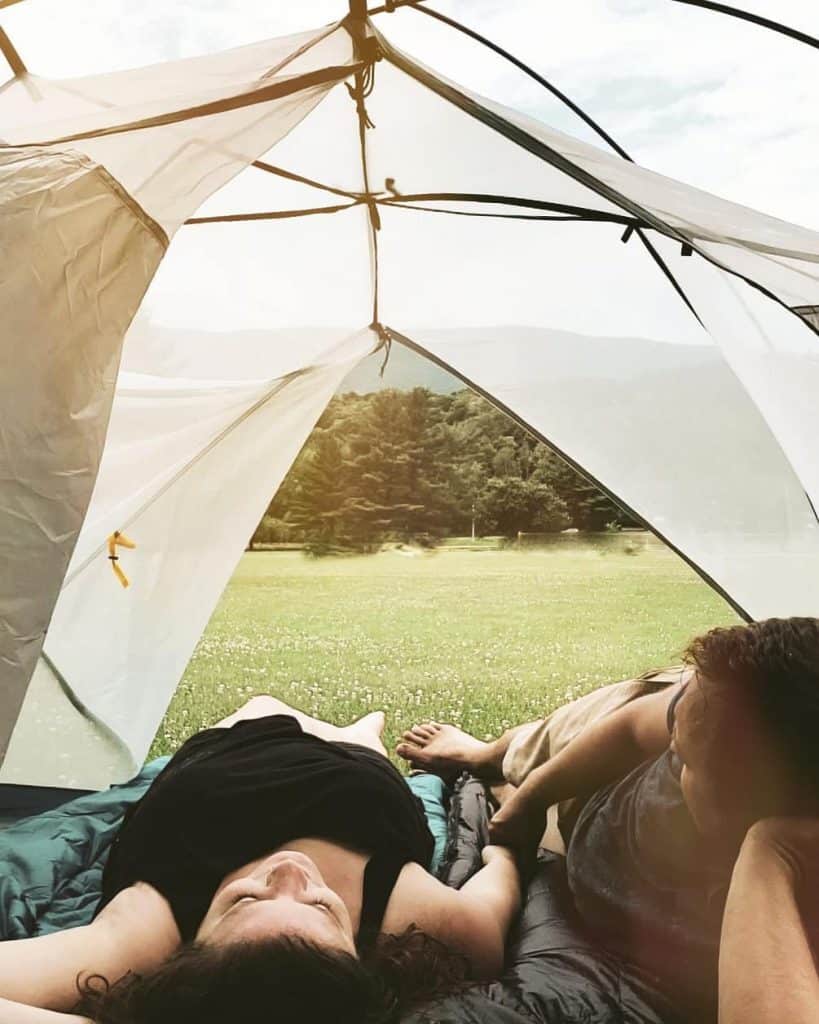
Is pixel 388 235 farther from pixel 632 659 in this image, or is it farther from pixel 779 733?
pixel 632 659

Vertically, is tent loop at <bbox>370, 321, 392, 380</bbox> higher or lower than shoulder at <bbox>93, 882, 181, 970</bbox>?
higher

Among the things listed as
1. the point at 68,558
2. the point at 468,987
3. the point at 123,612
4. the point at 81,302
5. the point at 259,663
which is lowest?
the point at 259,663

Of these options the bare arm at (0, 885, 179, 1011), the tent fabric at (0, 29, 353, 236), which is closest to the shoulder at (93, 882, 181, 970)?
the bare arm at (0, 885, 179, 1011)

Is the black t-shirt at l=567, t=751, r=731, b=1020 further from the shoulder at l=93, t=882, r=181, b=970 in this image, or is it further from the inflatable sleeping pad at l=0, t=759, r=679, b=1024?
the shoulder at l=93, t=882, r=181, b=970

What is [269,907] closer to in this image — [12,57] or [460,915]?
[460,915]

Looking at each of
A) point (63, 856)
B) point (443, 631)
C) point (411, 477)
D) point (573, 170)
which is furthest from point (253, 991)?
point (411, 477)

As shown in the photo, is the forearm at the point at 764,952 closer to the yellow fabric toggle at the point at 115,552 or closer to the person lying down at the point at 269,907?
the person lying down at the point at 269,907

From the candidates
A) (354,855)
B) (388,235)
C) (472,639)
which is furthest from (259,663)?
(354,855)

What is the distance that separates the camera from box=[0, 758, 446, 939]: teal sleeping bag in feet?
4.71

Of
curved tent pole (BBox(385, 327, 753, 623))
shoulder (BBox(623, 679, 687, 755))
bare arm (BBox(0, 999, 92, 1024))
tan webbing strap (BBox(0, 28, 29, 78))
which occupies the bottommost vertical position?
bare arm (BBox(0, 999, 92, 1024))

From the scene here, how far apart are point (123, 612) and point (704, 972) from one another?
164cm

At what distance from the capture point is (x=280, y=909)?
994 mm

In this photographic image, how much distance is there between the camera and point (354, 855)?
1.31 m

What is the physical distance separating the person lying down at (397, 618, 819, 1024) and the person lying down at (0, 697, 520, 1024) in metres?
0.14
